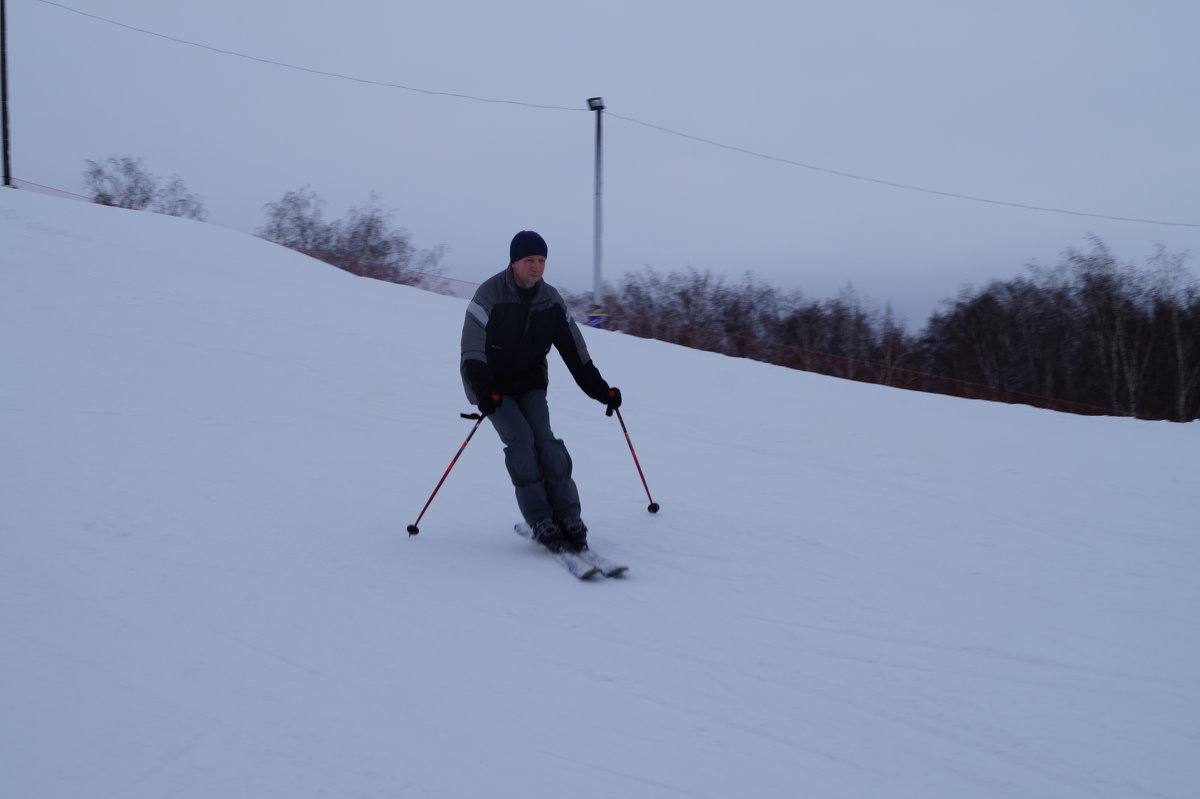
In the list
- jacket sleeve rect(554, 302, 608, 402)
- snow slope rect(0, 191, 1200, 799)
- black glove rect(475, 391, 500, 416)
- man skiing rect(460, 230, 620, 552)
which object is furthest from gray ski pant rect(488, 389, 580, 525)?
jacket sleeve rect(554, 302, 608, 402)

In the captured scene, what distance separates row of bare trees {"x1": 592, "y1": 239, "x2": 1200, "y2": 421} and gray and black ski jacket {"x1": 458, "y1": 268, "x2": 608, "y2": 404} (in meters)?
18.2

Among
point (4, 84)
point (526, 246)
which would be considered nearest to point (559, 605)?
point (526, 246)

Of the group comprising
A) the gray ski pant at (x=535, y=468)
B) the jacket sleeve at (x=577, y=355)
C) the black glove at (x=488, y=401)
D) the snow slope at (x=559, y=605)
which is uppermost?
the jacket sleeve at (x=577, y=355)

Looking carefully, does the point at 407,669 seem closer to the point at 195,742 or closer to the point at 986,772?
the point at 195,742

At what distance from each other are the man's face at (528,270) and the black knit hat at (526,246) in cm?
2

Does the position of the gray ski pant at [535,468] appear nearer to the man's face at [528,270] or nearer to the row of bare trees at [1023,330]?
the man's face at [528,270]

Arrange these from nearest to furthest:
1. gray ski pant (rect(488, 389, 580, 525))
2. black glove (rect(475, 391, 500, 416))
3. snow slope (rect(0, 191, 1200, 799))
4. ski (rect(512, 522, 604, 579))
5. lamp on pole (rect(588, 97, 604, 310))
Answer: snow slope (rect(0, 191, 1200, 799)) < ski (rect(512, 522, 604, 579)) < black glove (rect(475, 391, 500, 416)) < gray ski pant (rect(488, 389, 580, 525)) < lamp on pole (rect(588, 97, 604, 310))

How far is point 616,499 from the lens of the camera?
591 centimetres

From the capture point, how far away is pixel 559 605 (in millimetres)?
3764

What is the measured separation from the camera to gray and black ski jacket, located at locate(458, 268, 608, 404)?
4449mm

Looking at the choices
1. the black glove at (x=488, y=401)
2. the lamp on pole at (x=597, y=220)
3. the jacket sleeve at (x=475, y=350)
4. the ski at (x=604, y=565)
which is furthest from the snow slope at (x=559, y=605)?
the lamp on pole at (x=597, y=220)

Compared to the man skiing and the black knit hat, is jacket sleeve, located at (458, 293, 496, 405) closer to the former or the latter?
the man skiing

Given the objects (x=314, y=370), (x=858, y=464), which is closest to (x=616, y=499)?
(x=858, y=464)

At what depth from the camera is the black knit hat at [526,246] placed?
4.44 meters
